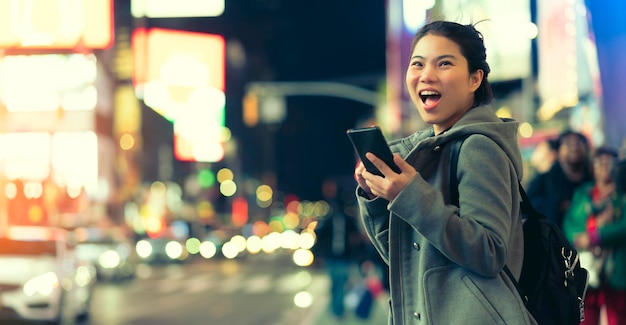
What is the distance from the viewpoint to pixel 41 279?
13477 mm

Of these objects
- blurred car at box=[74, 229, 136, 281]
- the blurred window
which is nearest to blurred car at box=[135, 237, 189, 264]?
blurred car at box=[74, 229, 136, 281]

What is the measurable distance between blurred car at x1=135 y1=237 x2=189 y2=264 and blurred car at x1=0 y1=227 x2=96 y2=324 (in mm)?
20882

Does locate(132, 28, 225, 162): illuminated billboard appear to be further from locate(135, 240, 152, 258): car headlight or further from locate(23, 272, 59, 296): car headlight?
locate(23, 272, 59, 296): car headlight

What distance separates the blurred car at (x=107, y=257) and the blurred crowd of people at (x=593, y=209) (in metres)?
20.1

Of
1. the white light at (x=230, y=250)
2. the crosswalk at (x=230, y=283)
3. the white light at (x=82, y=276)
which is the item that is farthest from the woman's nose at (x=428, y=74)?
the white light at (x=230, y=250)

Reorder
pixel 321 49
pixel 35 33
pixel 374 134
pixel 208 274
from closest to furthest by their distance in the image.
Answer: pixel 374 134, pixel 35 33, pixel 208 274, pixel 321 49

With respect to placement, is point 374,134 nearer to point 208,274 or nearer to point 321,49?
point 208,274

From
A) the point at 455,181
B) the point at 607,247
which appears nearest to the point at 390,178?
the point at 455,181

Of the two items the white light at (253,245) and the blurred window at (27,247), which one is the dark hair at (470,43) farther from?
the white light at (253,245)

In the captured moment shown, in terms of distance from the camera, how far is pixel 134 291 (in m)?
21.9

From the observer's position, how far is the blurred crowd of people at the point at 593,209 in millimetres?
5262

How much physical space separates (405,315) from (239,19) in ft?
484

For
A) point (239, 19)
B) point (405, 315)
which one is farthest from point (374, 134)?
point (239, 19)

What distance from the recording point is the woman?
2242 mm
